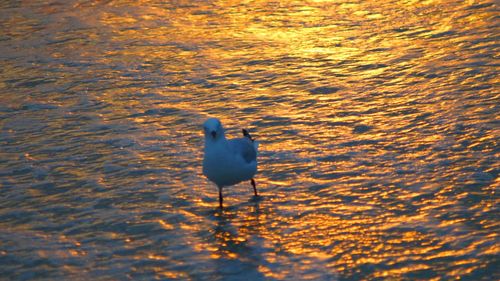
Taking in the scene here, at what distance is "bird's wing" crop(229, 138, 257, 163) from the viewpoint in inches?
286

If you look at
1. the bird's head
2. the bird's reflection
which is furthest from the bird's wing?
the bird's reflection

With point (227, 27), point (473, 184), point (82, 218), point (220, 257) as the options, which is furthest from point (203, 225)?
point (227, 27)

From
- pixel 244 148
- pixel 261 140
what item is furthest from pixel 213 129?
pixel 261 140

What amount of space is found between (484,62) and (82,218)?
208 inches

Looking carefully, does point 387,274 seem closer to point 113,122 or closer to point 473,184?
point 473,184

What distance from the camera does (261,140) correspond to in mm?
A: 8828

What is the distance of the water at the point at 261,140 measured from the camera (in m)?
6.68

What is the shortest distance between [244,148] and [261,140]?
1.44 m

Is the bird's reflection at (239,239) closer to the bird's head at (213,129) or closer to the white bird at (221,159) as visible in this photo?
the white bird at (221,159)

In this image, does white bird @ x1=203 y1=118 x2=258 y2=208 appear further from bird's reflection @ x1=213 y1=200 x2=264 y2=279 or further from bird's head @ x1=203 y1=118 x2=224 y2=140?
bird's reflection @ x1=213 y1=200 x2=264 y2=279

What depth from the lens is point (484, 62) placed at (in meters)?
10.4

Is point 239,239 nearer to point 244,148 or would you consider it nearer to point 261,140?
point 244,148

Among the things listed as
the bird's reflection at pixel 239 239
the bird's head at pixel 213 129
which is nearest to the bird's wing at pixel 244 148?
the bird's head at pixel 213 129

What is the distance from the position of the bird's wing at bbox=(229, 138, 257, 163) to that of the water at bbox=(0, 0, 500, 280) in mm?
426
